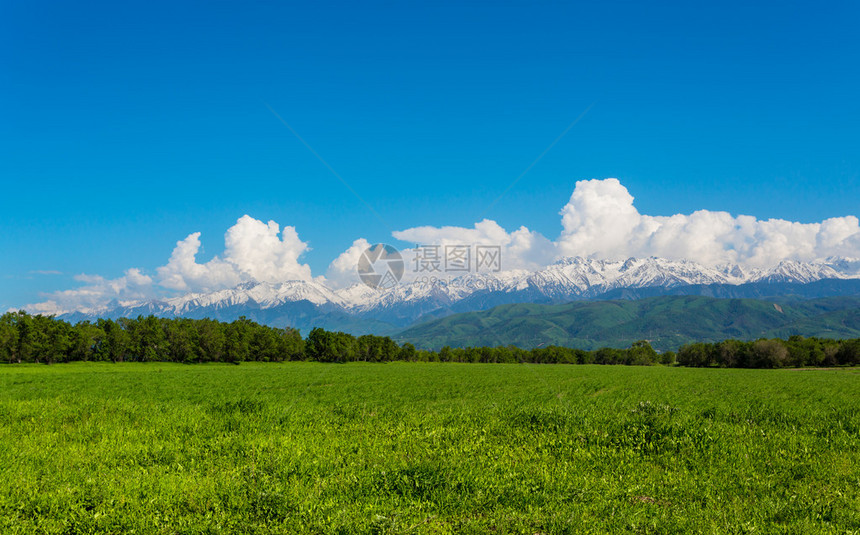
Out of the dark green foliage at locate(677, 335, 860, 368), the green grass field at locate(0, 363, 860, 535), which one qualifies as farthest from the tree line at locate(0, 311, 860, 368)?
the green grass field at locate(0, 363, 860, 535)

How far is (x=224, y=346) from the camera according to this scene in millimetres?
112500

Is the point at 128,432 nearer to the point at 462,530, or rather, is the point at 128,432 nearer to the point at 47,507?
the point at 47,507

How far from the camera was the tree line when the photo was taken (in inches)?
3536

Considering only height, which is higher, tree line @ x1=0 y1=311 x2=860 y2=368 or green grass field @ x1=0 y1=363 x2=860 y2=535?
green grass field @ x1=0 y1=363 x2=860 y2=535

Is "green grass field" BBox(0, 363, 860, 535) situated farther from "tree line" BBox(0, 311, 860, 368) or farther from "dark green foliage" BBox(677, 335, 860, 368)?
"dark green foliage" BBox(677, 335, 860, 368)

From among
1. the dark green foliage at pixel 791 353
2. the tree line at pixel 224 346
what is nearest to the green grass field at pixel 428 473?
the tree line at pixel 224 346

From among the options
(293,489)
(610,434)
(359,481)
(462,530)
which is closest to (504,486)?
(462,530)

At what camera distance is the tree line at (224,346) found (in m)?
89.8

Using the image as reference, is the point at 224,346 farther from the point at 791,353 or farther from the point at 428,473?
the point at 791,353

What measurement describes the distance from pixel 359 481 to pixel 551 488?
3.69m

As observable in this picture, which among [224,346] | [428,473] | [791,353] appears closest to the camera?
[428,473]

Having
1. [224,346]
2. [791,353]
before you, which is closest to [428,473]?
[224,346]

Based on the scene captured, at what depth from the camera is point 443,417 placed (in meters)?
14.3

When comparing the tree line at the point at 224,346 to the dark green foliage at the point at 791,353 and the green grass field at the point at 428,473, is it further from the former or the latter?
the green grass field at the point at 428,473
